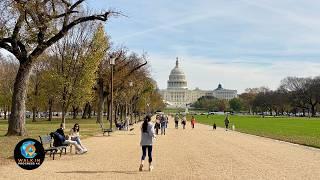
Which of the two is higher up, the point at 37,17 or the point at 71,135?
the point at 37,17

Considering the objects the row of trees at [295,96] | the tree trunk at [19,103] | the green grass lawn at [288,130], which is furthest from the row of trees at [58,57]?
the row of trees at [295,96]

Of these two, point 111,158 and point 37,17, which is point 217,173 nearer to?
point 111,158

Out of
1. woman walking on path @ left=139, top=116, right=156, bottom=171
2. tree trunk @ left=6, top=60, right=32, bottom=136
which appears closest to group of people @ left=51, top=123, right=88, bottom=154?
woman walking on path @ left=139, top=116, right=156, bottom=171

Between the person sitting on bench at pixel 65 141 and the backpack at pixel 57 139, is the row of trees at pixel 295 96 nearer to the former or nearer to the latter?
the person sitting on bench at pixel 65 141

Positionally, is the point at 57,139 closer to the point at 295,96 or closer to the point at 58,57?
the point at 58,57

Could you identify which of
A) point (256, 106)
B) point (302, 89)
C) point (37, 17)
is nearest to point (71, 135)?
point (37, 17)

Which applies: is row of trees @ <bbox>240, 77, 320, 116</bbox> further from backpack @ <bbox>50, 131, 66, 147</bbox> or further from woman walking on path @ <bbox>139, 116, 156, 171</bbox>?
woman walking on path @ <bbox>139, 116, 156, 171</bbox>

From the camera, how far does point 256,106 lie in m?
174

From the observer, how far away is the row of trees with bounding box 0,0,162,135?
96.8 feet

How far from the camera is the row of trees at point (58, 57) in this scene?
2950 cm

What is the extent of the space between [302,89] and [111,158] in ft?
440

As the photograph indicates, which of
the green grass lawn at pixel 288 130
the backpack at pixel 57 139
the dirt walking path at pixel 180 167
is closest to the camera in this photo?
the dirt walking path at pixel 180 167

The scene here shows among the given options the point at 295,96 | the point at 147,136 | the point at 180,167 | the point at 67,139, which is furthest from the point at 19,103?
the point at 295,96

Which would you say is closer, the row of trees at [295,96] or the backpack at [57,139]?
the backpack at [57,139]
